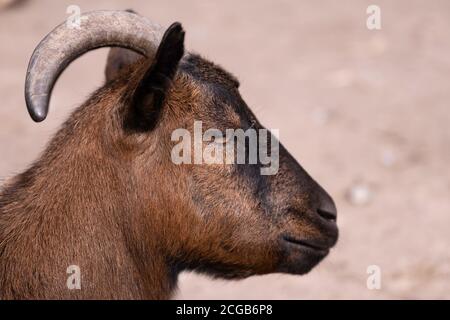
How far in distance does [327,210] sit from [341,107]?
7.46 m

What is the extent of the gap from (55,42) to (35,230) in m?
1.02

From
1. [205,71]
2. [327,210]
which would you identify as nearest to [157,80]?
[205,71]

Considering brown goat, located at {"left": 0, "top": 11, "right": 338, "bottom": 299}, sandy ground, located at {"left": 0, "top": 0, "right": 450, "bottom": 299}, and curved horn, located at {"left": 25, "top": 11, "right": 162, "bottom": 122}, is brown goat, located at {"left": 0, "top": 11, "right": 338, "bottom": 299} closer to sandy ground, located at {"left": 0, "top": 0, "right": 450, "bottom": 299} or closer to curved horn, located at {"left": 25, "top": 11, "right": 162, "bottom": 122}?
curved horn, located at {"left": 25, "top": 11, "right": 162, "bottom": 122}

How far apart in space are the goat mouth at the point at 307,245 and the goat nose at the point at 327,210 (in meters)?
0.18

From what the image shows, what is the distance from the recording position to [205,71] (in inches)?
215

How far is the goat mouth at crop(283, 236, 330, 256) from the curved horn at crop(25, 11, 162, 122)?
137 centimetres

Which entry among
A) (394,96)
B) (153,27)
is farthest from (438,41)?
(153,27)

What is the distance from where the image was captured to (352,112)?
12812 millimetres

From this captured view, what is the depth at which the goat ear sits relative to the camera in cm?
469

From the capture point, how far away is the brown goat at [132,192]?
4961 millimetres

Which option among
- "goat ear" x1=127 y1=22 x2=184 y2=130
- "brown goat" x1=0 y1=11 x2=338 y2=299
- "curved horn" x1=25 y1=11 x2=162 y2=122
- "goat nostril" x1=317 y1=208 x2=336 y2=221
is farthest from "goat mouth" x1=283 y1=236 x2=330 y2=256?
"curved horn" x1=25 y1=11 x2=162 y2=122

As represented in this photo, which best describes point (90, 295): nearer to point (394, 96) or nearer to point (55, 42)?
point (55, 42)

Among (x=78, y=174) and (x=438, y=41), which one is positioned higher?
(x=438, y=41)

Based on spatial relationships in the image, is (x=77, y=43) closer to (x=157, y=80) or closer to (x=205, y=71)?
(x=157, y=80)
